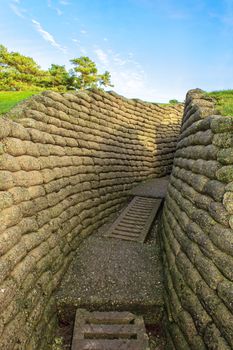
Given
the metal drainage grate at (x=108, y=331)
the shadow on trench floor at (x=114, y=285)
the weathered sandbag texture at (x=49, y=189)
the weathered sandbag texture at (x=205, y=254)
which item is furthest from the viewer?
the shadow on trench floor at (x=114, y=285)

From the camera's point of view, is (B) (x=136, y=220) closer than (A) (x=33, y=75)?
Yes

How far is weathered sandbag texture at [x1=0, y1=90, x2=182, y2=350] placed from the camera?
8.99 feet

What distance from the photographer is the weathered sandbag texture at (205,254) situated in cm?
220

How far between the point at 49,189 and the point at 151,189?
16.5 ft

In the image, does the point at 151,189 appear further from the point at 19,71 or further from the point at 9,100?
the point at 19,71

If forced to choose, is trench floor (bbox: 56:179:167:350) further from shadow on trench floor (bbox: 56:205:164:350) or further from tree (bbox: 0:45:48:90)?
tree (bbox: 0:45:48:90)

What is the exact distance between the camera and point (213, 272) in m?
2.36

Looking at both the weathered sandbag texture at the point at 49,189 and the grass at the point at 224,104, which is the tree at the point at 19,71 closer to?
the weathered sandbag texture at the point at 49,189

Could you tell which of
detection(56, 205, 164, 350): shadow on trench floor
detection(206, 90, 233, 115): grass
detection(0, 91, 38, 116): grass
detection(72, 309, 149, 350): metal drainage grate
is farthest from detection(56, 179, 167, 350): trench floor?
detection(0, 91, 38, 116): grass

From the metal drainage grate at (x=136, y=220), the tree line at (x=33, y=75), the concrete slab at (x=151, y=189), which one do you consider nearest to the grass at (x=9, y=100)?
the metal drainage grate at (x=136, y=220)

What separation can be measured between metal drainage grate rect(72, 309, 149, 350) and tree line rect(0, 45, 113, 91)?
22.5 metres

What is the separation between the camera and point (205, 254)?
260 centimetres

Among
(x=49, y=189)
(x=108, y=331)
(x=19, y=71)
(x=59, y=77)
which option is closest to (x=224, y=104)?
(x=49, y=189)

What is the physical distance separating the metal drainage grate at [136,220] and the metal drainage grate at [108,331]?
6.85 ft
